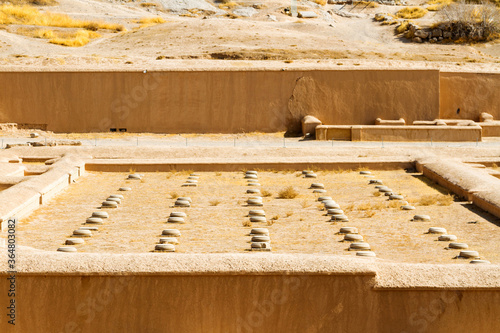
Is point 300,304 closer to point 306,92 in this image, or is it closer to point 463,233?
point 463,233

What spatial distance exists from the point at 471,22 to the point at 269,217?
3112 cm

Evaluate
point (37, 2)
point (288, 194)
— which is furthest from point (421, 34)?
point (288, 194)

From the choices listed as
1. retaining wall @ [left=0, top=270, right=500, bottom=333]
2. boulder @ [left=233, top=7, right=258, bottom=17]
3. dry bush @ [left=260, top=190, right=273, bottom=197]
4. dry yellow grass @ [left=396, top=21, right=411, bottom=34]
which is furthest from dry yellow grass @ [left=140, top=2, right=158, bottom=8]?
retaining wall @ [left=0, top=270, right=500, bottom=333]

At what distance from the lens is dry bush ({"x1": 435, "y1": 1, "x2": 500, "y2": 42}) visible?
42875mm

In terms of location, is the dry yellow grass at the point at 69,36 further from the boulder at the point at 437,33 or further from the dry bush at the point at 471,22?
the dry bush at the point at 471,22

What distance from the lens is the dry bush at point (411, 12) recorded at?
50781 millimetres

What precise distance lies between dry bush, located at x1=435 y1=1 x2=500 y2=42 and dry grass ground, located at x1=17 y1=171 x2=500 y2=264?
24782mm

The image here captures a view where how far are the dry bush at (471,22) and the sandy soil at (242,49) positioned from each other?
106 cm

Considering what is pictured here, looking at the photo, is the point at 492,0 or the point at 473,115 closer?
the point at 473,115

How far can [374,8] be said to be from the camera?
55.1 meters

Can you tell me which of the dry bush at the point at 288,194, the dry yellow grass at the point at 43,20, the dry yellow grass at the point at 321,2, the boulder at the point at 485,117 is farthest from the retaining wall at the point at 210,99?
the dry yellow grass at the point at 321,2

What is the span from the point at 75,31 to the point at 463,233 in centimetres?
3257


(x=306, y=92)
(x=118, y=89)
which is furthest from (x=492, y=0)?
(x=118, y=89)

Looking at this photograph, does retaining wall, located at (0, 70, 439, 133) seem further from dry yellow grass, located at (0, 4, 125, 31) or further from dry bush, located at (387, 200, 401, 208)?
dry yellow grass, located at (0, 4, 125, 31)
